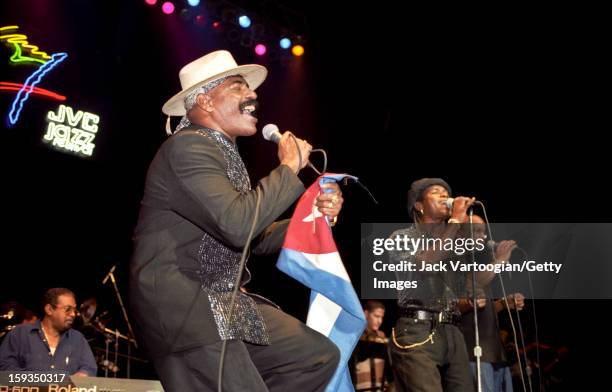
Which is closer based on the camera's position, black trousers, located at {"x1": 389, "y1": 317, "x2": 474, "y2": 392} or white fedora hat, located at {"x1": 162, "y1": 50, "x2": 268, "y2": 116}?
white fedora hat, located at {"x1": 162, "y1": 50, "x2": 268, "y2": 116}

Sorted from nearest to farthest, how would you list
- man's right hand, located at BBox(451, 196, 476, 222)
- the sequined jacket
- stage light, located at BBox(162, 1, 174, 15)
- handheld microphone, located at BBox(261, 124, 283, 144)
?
the sequined jacket
handheld microphone, located at BBox(261, 124, 283, 144)
man's right hand, located at BBox(451, 196, 476, 222)
stage light, located at BBox(162, 1, 174, 15)

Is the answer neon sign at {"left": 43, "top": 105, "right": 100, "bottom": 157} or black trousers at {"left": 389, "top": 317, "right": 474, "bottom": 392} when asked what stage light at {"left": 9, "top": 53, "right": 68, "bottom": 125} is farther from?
black trousers at {"left": 389, "top": 317, "right": 474, "bottom": 392}

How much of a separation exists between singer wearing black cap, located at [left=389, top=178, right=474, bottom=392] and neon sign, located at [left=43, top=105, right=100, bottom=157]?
6.60 meters

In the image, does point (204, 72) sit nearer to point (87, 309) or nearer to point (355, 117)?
point (87, 309)

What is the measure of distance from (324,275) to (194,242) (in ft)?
2.18

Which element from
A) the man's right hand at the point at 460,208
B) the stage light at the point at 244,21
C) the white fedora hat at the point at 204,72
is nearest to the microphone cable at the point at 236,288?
the white fedora hat at the point at 204,72

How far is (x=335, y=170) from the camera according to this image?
13.0 m

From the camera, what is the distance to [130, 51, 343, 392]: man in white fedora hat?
2.87 meters

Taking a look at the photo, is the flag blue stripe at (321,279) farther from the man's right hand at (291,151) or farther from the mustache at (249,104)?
the mustache at (249,104)

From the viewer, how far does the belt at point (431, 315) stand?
225 inches

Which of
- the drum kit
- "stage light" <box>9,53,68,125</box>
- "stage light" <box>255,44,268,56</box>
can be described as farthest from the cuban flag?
"stage light" <box>255,44,268,56</box>

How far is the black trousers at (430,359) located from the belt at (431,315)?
0.03 m

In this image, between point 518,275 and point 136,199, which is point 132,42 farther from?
point 518,275

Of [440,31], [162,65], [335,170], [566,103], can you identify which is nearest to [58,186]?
[162,65]
